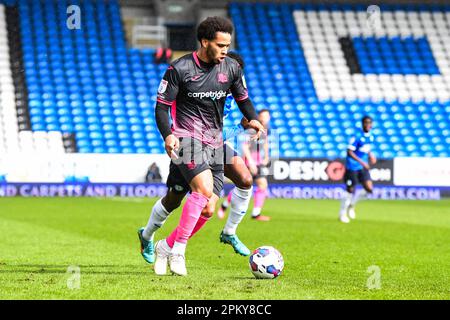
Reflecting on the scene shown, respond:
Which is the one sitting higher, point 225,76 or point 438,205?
point 225,76

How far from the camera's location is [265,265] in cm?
805

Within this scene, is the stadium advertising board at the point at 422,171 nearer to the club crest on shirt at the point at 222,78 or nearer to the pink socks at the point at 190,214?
the club crest on shirt at the point at 222,78

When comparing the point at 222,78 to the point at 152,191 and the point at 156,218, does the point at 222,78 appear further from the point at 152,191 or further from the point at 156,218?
the point at 152,191

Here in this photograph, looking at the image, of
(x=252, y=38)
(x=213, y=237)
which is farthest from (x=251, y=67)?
(x=213, y=237)

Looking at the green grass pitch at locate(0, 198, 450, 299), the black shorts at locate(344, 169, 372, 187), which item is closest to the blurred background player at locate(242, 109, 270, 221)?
the green grass pitch at locate(0, 198, 450, 299)

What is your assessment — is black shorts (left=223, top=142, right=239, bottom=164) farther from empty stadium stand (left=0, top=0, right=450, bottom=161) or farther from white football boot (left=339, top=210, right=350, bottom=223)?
empty stadium stand (left=0, top=0, right=450, bottom=161)

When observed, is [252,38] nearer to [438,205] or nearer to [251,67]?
[251,67]

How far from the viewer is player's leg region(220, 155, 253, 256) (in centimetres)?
898

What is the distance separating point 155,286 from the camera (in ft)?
24.0

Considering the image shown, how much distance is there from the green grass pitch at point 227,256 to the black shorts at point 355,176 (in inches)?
29.2

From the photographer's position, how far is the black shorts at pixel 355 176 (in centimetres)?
1809

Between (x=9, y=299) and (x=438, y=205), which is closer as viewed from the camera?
(x=9, y=299)

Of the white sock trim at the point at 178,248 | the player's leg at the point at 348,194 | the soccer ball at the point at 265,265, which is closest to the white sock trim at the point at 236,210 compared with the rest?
the soccer ball at the point at 265,265

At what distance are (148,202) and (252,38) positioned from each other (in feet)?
35.3
